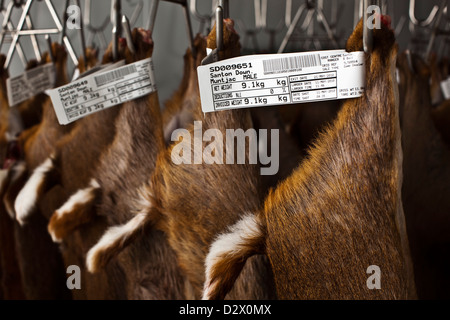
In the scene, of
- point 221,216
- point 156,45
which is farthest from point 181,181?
point 156,45

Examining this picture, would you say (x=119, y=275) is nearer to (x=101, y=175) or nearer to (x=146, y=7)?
(x=101, y=175)

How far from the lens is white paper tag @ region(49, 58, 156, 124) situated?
603 mm

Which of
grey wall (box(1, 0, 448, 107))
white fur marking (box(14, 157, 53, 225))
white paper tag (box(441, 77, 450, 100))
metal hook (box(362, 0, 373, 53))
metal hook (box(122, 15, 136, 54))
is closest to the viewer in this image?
metal hook (box(362, 0, 373, 53))

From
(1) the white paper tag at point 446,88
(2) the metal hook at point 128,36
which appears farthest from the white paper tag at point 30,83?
(1) the white paper tag at point 446,88

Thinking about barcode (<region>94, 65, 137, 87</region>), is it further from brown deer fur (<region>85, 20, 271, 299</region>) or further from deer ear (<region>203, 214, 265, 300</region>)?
deer ear (<region>203, 214, 265, 300</region>)

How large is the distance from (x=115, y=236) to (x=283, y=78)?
13.0 inches

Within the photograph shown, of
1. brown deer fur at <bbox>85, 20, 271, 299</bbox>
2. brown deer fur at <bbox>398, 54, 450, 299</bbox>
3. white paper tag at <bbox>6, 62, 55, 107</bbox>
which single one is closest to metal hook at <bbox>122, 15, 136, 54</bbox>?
brown deer fur at <bbox>85, 20, 271, 299</bbox>

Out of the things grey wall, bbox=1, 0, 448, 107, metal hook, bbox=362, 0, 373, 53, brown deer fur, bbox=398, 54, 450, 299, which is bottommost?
brown deer fur, bbox=398, 54, 450, 299

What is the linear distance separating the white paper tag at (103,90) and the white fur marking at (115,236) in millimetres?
167

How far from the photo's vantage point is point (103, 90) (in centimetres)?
62

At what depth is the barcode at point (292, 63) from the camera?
463 millimetres

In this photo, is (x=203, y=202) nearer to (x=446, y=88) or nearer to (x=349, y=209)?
(x=349, y=209)

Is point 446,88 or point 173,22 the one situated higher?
point 173,22

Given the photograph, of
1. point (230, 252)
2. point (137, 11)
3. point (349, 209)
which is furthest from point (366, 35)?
point (137, 11)
